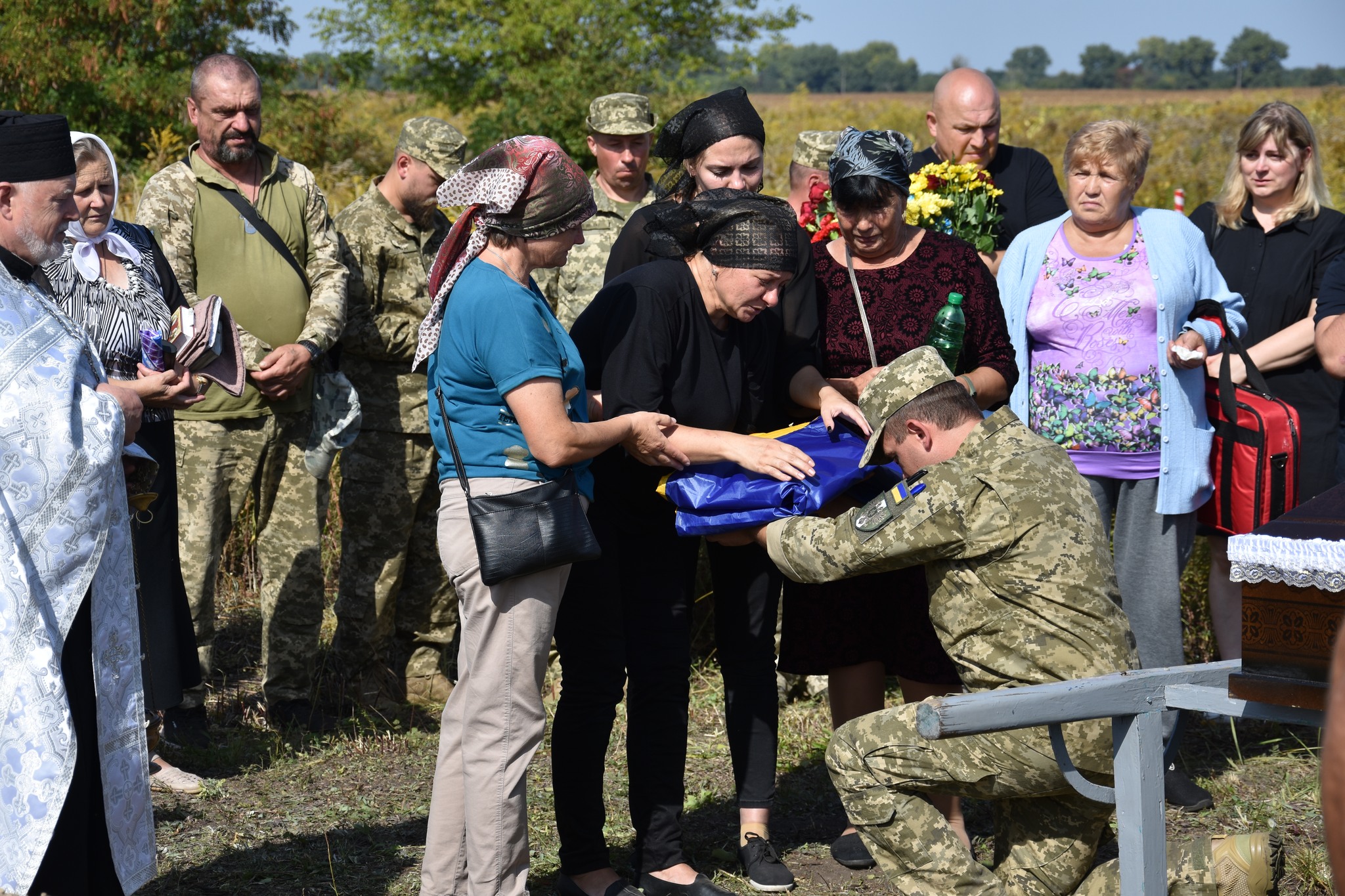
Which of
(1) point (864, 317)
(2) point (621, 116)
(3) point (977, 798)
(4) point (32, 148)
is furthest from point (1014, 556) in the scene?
(2) point (621, 116)

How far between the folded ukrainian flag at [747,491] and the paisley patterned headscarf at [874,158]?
873mm

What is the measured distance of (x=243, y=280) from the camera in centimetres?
503

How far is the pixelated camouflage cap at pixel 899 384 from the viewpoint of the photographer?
3393 mm

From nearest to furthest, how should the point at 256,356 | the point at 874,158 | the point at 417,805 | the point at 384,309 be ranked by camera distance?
the point at 874,158 → the point at 417,805 → the point at 256,356 → the point at 384,309

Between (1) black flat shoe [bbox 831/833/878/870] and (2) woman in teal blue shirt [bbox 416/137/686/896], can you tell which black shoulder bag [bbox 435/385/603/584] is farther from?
(1) black flat shoe [bbox 831/833/878/870]

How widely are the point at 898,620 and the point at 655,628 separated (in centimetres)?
82

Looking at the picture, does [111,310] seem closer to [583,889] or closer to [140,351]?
[140,351]

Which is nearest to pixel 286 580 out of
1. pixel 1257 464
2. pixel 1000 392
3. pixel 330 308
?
pixel 330 308

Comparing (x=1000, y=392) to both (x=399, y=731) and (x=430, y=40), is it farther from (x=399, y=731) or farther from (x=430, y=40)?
(x=430, y=40)

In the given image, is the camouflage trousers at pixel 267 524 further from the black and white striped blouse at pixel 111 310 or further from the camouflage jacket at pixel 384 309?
the black and white striped blouse at pixel 111 310

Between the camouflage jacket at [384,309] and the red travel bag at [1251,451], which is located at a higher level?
the camouflage jacket at [384,309]

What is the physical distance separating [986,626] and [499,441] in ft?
4.38

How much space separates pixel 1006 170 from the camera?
5.46 meters

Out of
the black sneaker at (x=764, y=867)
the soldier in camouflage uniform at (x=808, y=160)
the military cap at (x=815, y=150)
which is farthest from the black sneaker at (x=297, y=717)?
the military cap at (x=815, y=150)
